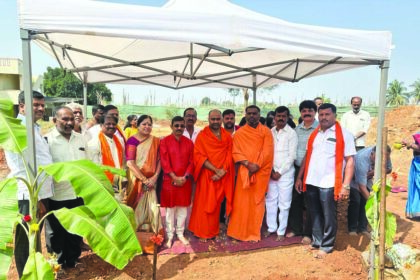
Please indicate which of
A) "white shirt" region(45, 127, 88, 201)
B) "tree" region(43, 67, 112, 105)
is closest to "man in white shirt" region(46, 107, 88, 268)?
"white shirt" region(45, 127, 88, 201)

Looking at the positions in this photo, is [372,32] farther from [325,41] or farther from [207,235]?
[207,235]

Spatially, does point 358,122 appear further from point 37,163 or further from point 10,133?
point 10,133

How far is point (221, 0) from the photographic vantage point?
369 centimetres

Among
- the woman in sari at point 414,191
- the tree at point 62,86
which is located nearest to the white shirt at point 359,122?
the woman in sari at point 414,191

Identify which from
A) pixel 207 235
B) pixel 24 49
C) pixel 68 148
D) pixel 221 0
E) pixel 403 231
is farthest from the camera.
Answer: pixel 403 231

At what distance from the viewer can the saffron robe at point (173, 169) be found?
3.81 m

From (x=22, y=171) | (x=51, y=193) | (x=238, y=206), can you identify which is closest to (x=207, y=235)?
(x=238, y=206)

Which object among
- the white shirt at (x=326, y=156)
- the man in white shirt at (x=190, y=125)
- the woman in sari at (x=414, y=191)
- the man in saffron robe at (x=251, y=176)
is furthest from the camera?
the woman in sari at (x=414, y=191)

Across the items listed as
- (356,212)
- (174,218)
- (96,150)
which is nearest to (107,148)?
(96,150)

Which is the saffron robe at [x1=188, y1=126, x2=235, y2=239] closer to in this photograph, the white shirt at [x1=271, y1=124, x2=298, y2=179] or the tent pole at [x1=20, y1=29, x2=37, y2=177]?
the white shirt at [x1=271, y1=124, x2=298, y2=179]

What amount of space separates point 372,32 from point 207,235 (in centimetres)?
310

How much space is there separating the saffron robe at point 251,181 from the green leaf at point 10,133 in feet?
8.36

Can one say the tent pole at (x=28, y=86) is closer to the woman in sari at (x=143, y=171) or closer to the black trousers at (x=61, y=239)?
the black trousers at (x=61, y=239)

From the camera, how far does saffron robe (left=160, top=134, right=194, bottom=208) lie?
381 centimetres
